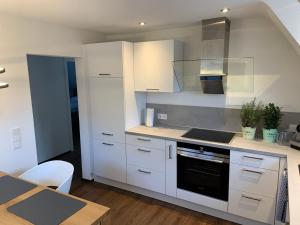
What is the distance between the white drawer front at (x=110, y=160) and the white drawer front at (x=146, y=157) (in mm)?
122

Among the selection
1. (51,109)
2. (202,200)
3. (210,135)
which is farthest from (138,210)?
(51,109)

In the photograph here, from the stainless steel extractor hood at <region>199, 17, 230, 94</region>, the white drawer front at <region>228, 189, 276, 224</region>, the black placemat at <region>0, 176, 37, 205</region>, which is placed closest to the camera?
the black placemat at <region>0, 176, 37, 205</region>

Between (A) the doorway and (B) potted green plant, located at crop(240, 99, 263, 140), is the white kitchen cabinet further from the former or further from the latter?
(A) the doorway

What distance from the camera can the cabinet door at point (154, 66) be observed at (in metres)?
2.79

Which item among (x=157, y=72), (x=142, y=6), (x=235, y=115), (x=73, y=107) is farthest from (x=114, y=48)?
(x=73, y=107)

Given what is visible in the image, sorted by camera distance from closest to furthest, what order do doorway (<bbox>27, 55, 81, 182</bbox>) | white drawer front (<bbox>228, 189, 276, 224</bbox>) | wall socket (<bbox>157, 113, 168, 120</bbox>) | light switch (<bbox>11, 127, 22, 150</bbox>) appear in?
white drawer front (<bbox>228, 189, 276, 224</bbox>) < light switch (<bbox>11, 127, 22, 150</bbox>) < wall socket (<bbox>157, 113, 168, 120</bbox>) < doorway (<bbox>27, 55, 81, 182</bbox>)

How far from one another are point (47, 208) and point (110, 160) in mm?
1729

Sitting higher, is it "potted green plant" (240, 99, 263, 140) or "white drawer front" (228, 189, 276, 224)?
"potted green plant" (240, 99, 263, 140)

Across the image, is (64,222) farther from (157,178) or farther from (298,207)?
(157,178)

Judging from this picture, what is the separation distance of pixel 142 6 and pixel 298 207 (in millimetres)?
1857

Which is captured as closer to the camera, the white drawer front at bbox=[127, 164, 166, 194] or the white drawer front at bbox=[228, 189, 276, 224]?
the white drawer front at bbox=[228, 189, 276, 224]

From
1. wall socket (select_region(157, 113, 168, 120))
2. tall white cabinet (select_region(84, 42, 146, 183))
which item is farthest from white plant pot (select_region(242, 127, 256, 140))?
tall white cabinet (select_region(84, 42, 146, 183))

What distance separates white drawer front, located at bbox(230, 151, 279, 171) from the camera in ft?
7.10

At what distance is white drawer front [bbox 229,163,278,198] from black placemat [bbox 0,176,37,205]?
189 cm
